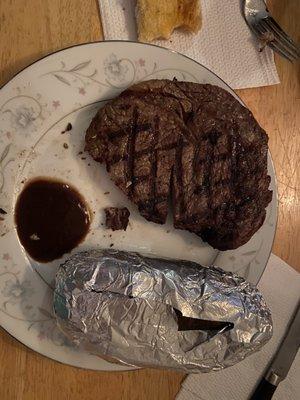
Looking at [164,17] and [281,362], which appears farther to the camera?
[281,362]

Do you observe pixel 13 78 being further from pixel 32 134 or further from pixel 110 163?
pixel 110 163

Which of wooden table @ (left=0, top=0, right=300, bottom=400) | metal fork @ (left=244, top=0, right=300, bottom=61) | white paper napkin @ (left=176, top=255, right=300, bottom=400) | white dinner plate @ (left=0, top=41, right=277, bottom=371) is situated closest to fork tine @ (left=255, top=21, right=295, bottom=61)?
metal fork @ (left=244, top=0, right=300, bottom=61)

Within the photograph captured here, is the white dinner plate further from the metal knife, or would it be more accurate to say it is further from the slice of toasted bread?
the metal knife

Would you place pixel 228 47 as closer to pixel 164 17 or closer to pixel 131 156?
pixel 164 17

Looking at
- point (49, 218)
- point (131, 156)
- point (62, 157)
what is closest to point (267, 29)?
point (131, 156)

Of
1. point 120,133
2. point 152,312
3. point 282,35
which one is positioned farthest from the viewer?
point 282,35
